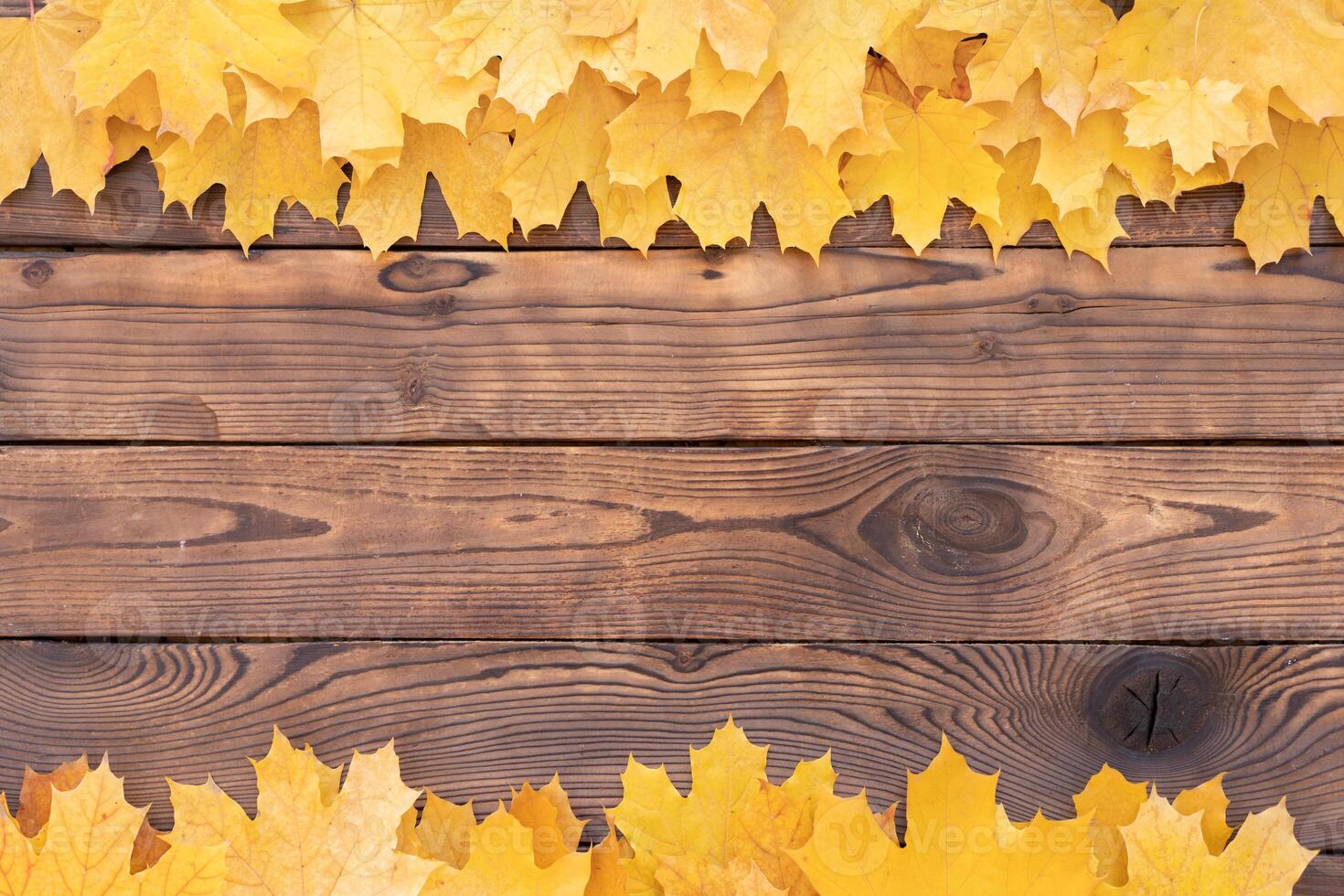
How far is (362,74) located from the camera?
107 centimetres

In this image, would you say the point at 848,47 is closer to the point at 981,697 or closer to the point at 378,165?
the point at 378,165

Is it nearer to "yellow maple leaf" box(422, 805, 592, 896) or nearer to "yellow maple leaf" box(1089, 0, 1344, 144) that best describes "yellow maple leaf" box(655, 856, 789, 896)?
"yellow maple leaf" box(422, 805, 592, 896)

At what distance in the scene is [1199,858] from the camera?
41.1 inches

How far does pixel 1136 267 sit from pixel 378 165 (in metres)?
0.98

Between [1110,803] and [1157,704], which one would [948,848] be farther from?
[1157,704]

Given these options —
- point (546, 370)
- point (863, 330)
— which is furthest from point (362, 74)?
point (863, 330)

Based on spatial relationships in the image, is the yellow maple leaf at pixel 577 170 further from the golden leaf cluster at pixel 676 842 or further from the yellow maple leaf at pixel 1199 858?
the yellow maple leaf at pixel 1199 858

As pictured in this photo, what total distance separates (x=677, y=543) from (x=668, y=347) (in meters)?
0.26

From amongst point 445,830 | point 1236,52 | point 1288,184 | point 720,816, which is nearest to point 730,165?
point 1236,52

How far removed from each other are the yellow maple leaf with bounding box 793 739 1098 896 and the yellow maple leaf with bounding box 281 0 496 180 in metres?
0.96

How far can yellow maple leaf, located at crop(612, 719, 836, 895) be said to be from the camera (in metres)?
1.07

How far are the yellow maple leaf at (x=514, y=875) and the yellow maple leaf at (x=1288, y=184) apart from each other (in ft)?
3.70

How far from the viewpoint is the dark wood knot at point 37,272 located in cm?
117

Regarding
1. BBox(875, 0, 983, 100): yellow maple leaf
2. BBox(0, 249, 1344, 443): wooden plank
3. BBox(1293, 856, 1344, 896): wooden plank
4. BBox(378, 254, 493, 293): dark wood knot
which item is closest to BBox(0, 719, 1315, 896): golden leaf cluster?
BBox(1293, 856, 1344, 896): wooden plank
